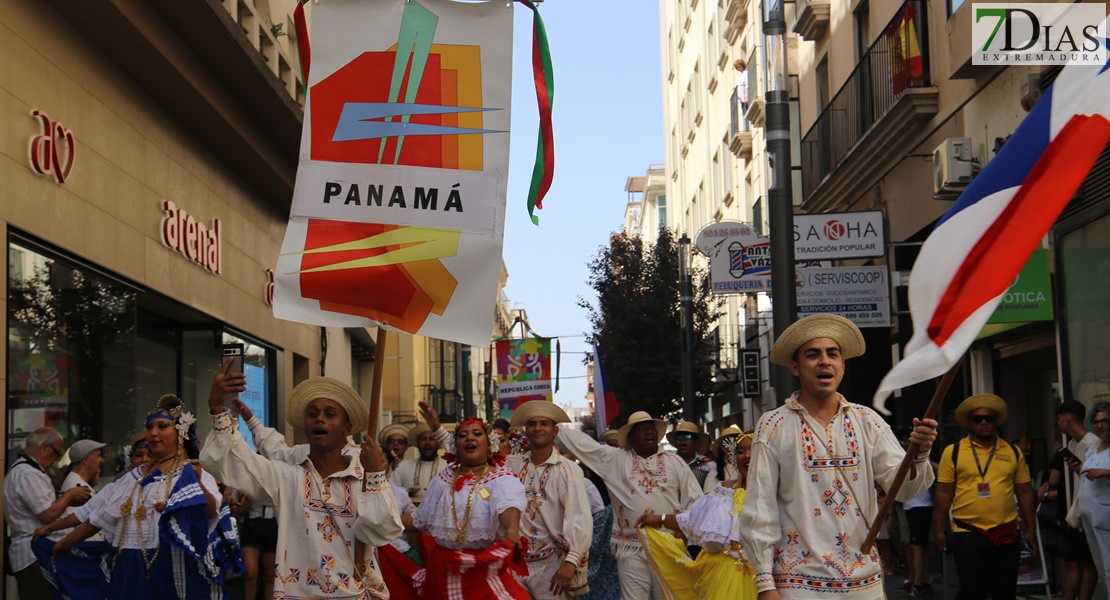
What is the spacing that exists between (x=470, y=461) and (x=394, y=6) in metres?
2.84

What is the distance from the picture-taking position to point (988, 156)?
51.4 ft

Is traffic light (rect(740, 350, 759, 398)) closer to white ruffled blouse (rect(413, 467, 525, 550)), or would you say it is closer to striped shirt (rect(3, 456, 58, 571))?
striped shirt (rect(3, 456, 58, 571))

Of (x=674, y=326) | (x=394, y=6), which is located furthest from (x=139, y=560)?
(x=674, y=326)

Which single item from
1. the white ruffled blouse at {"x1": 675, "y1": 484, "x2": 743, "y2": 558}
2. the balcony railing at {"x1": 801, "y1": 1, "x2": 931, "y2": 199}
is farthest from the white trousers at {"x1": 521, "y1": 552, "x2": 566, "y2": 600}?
the balcony railing at {"x1": 801, "y1": 1, "x2": 931, "y2": 199}

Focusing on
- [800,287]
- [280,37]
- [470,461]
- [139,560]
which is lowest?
[139,560]

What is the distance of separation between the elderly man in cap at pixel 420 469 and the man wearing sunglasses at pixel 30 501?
11.2 feet

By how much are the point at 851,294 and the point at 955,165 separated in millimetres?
1801

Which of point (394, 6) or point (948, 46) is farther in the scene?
point (948, 46)

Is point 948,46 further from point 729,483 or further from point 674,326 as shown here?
point 674,326

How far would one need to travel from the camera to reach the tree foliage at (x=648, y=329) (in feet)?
136

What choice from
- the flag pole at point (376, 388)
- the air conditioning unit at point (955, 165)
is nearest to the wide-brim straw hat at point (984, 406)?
the air conditioning unit at point (955, 165)

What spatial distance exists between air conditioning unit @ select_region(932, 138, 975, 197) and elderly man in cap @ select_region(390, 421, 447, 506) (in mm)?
6318

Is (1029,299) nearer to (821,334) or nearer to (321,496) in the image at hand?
(821,334)

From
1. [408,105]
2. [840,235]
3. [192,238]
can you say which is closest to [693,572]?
[408,105]
